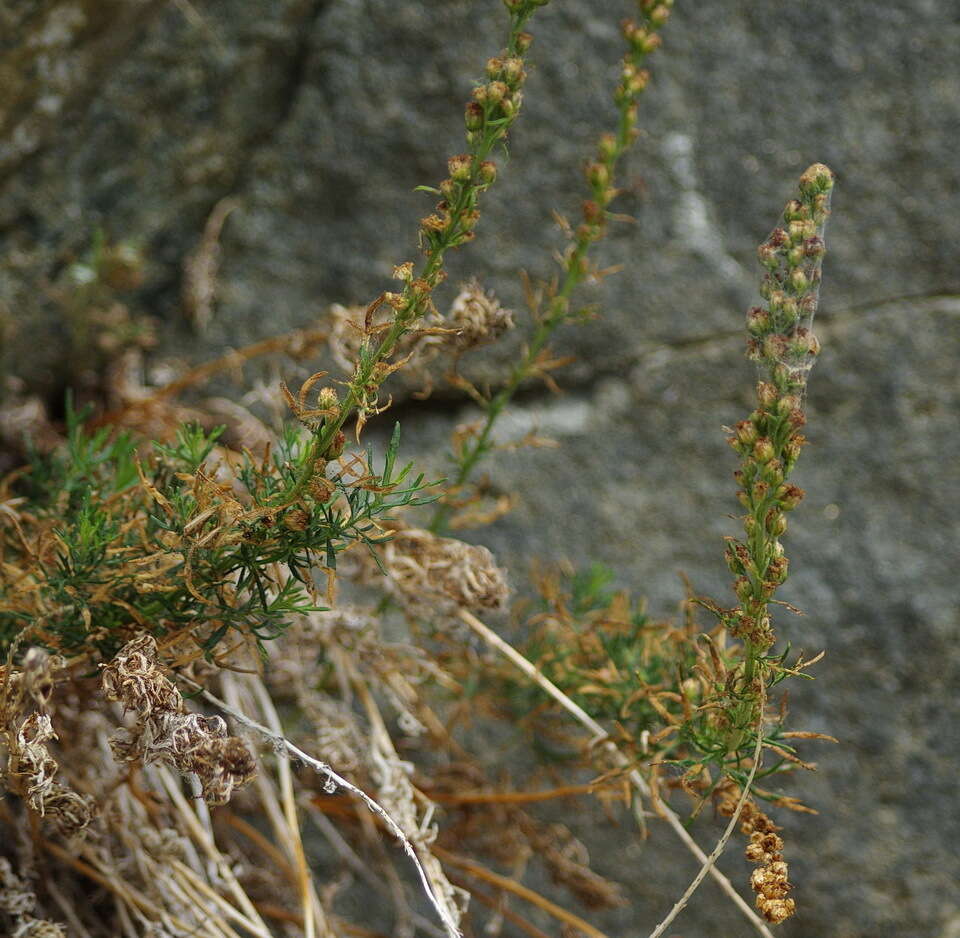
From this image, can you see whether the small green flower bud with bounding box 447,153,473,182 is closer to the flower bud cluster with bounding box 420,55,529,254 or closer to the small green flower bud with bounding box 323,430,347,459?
the flower bud cluster with bounding box 420,55,529,254

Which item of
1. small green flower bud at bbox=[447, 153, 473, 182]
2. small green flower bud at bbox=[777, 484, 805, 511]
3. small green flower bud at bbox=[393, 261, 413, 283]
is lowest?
small green flower bud at bbox=[777, 484, 805, 511]

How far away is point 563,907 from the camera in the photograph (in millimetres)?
1684

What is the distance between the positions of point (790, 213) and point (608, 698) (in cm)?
65

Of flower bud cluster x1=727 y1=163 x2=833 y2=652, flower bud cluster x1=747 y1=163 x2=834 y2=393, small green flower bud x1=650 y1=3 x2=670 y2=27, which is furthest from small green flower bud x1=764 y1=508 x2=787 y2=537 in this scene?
small green flower bud x1=650 y1=3 x2=670 y2=27

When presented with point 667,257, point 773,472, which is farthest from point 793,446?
point 667,257

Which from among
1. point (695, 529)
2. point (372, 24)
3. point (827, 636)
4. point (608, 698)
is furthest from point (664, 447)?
point (372, 24)

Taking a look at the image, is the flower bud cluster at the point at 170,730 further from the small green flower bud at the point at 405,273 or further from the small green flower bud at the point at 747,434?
the small green flower bud at the point at 747,434

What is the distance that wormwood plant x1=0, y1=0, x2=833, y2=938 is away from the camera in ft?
2.97

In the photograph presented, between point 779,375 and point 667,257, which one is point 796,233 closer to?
point 779,375

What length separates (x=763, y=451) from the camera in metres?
0.87

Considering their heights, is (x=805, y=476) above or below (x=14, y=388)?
below

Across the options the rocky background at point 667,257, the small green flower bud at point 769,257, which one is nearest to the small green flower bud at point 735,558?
the small green flower bud at point 769,257

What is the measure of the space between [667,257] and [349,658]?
0.82 metres

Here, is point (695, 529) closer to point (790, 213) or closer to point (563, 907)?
point (563, 907)
